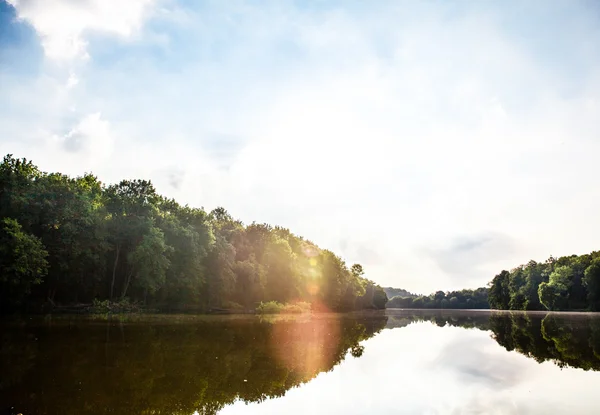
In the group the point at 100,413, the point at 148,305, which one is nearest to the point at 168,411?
the point at 100,413

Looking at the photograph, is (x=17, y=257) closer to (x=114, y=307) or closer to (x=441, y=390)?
(x=114, y=307)

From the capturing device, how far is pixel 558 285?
120 meters

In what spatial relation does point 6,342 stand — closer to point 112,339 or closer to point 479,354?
point 112,339

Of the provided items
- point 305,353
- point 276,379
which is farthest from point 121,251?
point 276,379

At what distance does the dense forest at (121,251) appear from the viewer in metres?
43.5

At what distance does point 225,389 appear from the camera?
39.8 feet

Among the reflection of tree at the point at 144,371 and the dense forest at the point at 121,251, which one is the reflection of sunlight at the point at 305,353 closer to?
the reflection of tree at the point at 144,371

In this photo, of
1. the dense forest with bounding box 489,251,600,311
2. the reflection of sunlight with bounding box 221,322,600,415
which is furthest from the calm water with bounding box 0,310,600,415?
the dense forest with bounding box 489,251,600,311

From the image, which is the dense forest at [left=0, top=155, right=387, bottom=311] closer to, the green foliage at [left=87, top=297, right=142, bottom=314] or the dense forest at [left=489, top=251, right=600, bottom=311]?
the green foliage at [left=87, top=297, right=142, bottom=314]

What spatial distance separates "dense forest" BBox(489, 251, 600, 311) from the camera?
112938 mm

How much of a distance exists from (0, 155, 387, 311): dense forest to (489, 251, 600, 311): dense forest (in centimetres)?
8330

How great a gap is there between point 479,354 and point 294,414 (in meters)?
15.7

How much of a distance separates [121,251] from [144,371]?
50.3 m

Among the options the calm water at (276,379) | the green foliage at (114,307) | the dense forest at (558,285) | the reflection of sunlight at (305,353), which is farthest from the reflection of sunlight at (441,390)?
the dense forest at (558,285)
